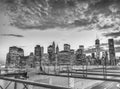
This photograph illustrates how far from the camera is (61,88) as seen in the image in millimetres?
2086

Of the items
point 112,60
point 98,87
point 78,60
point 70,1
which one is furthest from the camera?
point 78,60

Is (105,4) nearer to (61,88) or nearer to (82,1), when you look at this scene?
(82,1)

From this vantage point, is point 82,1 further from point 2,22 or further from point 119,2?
point 2,22

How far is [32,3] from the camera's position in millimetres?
12195

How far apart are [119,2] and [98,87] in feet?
125

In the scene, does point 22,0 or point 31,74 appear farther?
point 31,74

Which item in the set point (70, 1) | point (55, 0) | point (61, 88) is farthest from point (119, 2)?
point (61, 88)

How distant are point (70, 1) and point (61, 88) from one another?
44.7 ft

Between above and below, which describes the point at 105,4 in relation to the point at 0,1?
above

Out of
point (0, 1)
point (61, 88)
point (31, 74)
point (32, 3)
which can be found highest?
point (32, 3)

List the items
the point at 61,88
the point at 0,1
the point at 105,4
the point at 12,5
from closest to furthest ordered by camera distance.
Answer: the point at 61,88
the point at 0,1
the point at 12,5
the point at 105,4

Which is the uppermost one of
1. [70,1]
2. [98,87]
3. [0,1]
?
[70,1]

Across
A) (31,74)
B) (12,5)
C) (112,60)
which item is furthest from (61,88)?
(112,60)

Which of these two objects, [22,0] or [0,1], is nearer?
[0,1]
